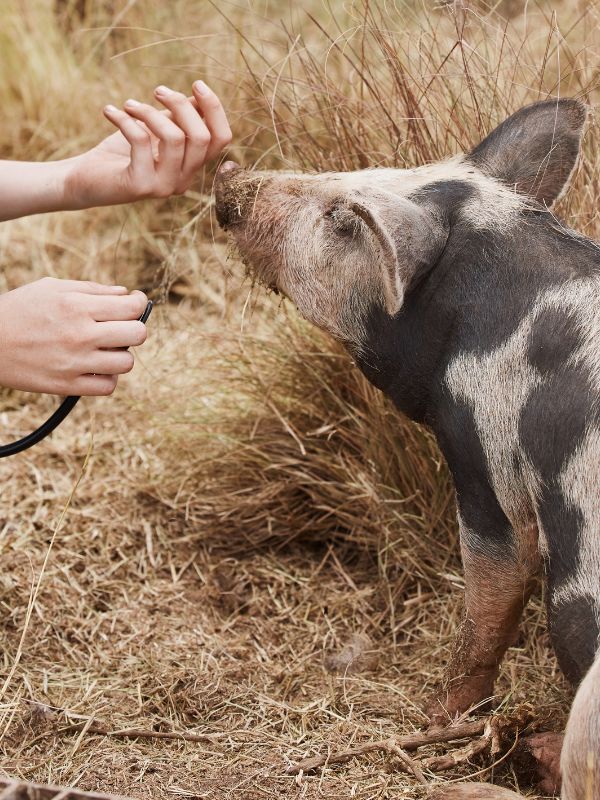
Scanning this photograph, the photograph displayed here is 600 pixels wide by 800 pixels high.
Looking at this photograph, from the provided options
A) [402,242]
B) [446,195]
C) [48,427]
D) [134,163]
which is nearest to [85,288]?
[48,427]

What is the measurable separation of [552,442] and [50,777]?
140cm

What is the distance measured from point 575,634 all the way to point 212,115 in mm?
1530

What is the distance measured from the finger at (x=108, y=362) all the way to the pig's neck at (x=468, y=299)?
596mm

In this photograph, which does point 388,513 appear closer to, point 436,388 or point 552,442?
point 436,388

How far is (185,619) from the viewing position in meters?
3.13

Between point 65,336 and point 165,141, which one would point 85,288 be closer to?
point 65,336

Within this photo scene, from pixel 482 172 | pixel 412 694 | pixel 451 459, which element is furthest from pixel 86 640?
pixel 482 172

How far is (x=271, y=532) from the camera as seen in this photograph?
3.37m

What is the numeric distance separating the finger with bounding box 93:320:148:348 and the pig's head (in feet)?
1.57

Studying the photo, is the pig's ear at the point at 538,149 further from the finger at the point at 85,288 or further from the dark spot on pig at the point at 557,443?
the finger at the point at 85,288

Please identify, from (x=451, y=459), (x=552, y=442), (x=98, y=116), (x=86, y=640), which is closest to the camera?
(x=552, y=442)

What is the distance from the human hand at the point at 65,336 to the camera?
233cm

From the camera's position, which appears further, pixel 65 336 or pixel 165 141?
pixel 165 141

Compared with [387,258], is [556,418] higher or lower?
lower
